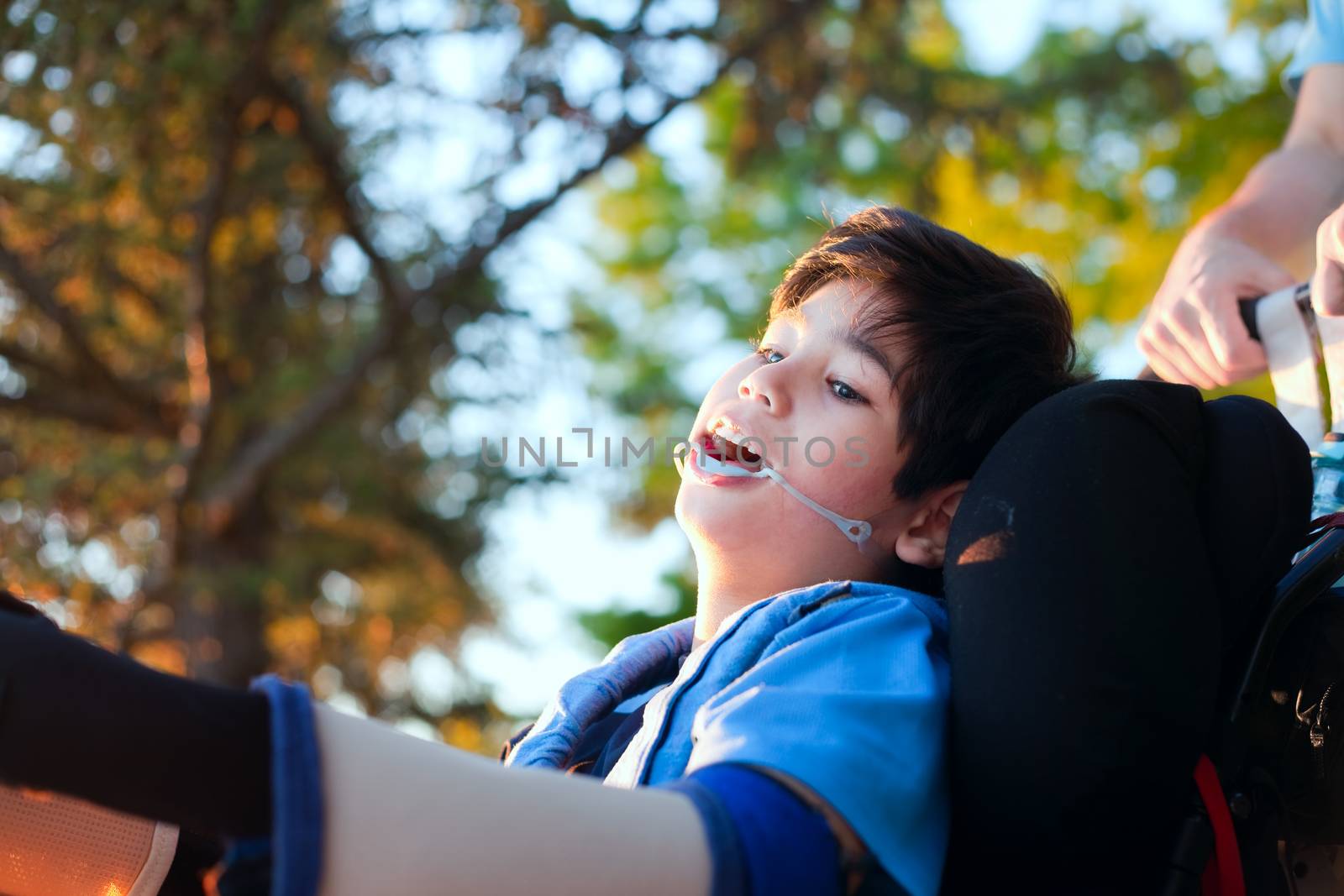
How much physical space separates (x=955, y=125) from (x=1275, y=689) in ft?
23.4

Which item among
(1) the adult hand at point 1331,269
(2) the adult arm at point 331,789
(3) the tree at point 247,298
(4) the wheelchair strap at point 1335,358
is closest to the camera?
(2) the adult arm at point 331,789

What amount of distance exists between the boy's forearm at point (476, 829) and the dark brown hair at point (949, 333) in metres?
0.70

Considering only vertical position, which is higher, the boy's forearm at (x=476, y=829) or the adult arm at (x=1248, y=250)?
the adult arm at (x=1248, y=250)

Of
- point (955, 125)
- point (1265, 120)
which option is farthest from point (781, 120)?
point (1265, 120)

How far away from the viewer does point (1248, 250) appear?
197 cm

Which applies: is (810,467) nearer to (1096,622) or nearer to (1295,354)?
(1096,622)

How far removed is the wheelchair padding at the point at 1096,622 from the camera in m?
1.16

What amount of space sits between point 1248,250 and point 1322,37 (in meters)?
0.55

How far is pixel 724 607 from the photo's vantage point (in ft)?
5.21

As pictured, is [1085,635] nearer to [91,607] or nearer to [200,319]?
[200,319]

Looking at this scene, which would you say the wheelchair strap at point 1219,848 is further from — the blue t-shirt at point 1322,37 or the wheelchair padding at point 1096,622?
the blue t-shirt at point 1322,37

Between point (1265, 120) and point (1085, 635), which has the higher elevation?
point (1265, 120)

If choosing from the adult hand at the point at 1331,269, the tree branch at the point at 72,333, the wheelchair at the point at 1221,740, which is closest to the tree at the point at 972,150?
the tree branch at the point at 72,333

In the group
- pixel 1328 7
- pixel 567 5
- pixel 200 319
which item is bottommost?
pixel 200 319
